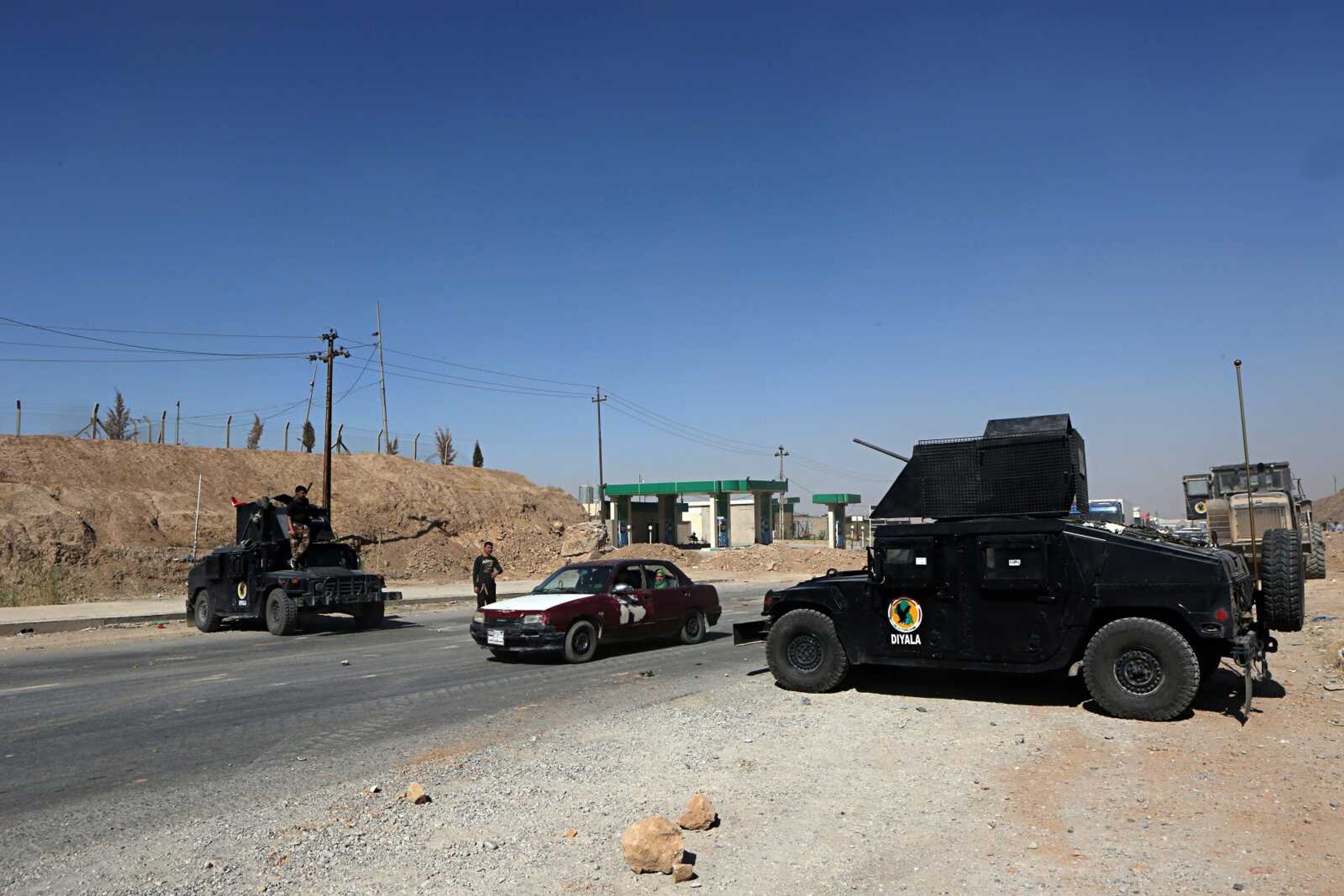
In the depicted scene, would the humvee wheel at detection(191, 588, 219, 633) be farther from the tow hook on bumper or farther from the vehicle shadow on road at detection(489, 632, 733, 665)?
the tow hook on bumper

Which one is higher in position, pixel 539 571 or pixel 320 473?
pixel 320 473

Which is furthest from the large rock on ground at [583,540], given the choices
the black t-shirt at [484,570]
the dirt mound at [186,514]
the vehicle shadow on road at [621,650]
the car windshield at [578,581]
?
the car windshield at [578,581]

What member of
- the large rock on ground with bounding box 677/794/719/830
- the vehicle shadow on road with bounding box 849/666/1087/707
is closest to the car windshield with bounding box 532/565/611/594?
the vehicle shadow on road with bounding box 849/666/1087/707

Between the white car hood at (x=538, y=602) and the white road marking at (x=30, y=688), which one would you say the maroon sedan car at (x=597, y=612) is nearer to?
the white car hood at (x=538, y=602)

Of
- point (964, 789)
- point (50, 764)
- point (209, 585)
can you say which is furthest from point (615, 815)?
point (209, 585)

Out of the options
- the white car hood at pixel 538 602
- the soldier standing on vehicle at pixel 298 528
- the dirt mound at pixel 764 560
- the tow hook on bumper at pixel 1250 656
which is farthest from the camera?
the dirt mound at pixel 764 560

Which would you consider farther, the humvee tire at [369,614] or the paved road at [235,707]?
the humvee tire at [369,614]

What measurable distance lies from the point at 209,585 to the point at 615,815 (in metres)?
15.7

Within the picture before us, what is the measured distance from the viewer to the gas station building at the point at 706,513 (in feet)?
182

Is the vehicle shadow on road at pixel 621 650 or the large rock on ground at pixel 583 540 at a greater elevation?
the large rock on ground at pixel 583 540

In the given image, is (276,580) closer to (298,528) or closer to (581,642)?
(298,528)

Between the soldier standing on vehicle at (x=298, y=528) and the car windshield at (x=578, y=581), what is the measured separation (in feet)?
23.4

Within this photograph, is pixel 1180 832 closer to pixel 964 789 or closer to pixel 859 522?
pixel 964 789

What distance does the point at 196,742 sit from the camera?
25.6 feet
